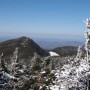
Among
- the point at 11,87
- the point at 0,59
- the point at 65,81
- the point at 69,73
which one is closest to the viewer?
the point at 65,81

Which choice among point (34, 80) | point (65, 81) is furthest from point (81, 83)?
point (34, 80)

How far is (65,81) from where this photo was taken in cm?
4422

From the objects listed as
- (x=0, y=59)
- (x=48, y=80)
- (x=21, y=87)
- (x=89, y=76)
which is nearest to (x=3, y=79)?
(x=21, y=87)

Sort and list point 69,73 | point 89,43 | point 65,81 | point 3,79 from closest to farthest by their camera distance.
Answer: point 65,81
point 69,73
point 89,43
point 3,79

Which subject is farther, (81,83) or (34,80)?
(34,80)

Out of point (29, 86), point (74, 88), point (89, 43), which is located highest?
point (89, 43)

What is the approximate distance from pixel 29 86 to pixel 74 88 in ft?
96.7

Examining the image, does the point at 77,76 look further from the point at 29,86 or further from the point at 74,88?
the point at 29,86

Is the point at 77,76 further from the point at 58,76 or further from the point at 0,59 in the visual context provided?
the point at 0,59

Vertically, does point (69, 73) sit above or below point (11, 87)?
above

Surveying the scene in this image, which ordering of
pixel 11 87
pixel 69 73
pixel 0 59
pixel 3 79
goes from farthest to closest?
pixel 0 59, pixel 3 79, pixel 11 87, pixel 69 73

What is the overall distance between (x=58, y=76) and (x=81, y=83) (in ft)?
16.8

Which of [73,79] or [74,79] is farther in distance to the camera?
[74,79]

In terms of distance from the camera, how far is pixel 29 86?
7381 centimetres
